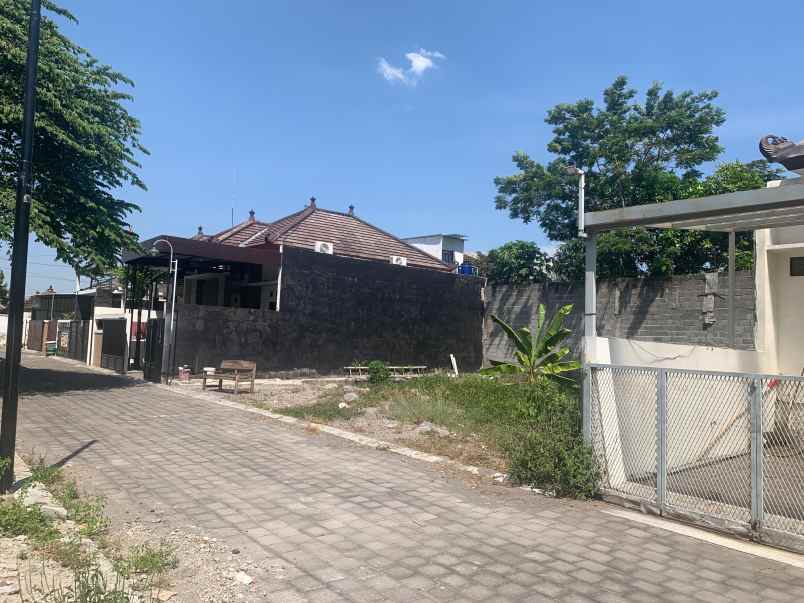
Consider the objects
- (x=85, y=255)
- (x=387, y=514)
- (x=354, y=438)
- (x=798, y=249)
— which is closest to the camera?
(x=387, y=514)

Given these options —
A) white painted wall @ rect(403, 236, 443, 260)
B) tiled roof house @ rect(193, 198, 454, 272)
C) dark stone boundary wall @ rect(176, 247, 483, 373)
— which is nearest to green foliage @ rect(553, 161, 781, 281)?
dark stone boundary wall @ rect(176, 247, 483, 373)

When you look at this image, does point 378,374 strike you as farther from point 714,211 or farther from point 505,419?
point 714,211

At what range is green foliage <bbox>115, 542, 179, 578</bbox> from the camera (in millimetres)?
4512

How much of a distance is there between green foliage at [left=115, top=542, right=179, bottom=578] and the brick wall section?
14009 mm

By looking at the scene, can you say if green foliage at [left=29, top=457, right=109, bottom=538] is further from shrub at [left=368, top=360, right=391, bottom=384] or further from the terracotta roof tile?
the terracotta roof tile

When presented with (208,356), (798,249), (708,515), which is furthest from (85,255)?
(798,249)

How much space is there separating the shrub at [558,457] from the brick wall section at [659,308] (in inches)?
368

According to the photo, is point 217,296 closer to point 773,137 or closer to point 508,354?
point 508,354

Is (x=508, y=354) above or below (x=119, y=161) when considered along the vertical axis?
below

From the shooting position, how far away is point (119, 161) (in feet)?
53.0

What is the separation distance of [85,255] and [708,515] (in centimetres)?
1467

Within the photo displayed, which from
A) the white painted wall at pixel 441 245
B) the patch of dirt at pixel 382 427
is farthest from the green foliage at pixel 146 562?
the white painted wall at pixel 441 245

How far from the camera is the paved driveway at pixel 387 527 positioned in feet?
15.0

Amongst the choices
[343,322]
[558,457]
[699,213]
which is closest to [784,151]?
[699,213]
